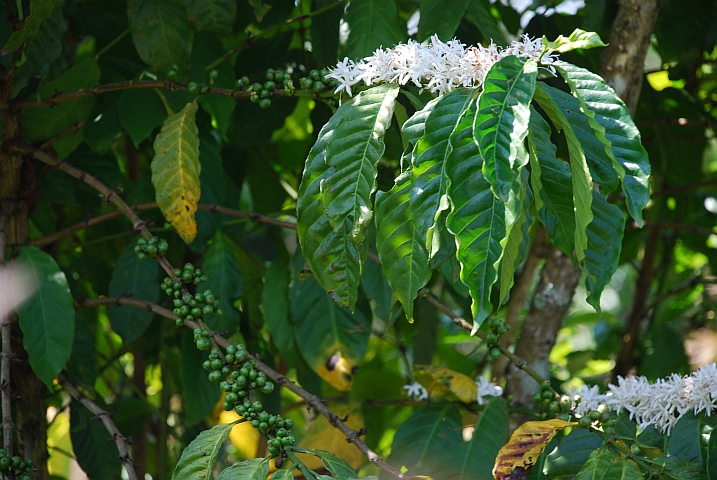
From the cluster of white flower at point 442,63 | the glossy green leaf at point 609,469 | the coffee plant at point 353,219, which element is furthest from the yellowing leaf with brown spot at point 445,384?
the cluster of white flower at point 442,63

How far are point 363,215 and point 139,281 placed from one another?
76cm

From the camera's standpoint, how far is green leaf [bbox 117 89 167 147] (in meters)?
1.33

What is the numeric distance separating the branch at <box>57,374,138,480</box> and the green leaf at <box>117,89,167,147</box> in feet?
1.50

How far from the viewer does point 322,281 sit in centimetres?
90

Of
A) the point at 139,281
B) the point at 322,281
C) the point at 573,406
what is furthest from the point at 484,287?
the point at 139,281

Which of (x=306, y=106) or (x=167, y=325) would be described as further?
(x=306, y=106)

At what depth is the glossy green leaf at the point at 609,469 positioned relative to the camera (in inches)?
34.0

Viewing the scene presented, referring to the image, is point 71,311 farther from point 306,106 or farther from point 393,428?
point 393,428

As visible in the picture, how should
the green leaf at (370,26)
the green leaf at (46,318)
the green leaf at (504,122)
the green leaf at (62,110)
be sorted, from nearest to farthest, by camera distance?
1. the green leaf at (504,122)
2. the green leaf at (46,318)
3. the green leaf at (370,26)
4. the green leaf at (62,110)

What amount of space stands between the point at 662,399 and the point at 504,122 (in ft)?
2.01

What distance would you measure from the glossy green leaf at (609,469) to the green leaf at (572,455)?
138 mm

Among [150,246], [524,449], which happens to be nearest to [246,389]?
[150,246]

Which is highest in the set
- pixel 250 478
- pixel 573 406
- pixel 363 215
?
pixel 363 215

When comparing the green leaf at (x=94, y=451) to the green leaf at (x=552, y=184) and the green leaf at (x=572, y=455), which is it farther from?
the green leaf at (x=552, y=184)
